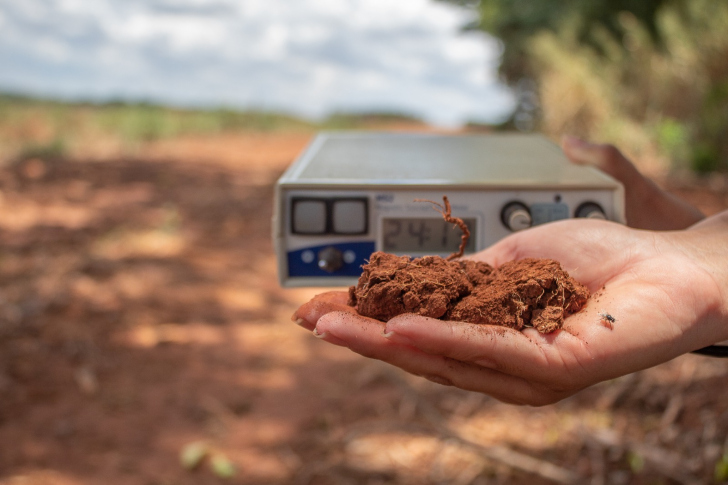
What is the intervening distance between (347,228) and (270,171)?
5012mm

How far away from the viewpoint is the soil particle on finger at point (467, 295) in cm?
88

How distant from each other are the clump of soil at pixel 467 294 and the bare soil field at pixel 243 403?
89cm

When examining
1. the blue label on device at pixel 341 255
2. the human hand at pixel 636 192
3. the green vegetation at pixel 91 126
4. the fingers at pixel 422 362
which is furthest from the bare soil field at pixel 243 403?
the green vegetation at pixel 91 126

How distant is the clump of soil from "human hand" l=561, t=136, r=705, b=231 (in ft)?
1.62

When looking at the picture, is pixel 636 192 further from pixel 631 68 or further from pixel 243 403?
pixel 631 68

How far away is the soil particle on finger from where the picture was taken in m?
0.88

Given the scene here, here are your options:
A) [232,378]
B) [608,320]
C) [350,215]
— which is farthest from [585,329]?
[232,378]

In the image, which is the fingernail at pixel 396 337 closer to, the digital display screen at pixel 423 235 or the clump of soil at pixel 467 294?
the clump of soil at pixel 467 294

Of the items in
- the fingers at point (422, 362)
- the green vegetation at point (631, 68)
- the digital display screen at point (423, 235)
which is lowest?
the fingers at point (422, 362)

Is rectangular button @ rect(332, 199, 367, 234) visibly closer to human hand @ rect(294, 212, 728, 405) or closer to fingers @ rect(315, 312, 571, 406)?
human hand @ rect(294, 212, 728, 405)

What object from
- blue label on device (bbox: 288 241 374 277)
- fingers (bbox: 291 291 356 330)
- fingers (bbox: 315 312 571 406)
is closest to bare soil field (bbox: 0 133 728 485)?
blue label on device (bbox: 288 241 374 277)

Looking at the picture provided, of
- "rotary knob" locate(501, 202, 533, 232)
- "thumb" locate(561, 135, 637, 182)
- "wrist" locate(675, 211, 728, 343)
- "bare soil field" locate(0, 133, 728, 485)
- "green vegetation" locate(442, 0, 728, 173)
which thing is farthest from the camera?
"green vegetation" locate(442, 0, 728, 173)

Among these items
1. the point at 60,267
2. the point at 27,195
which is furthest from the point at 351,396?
the point at 27,195

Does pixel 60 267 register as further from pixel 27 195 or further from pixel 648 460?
pixel 648 460
